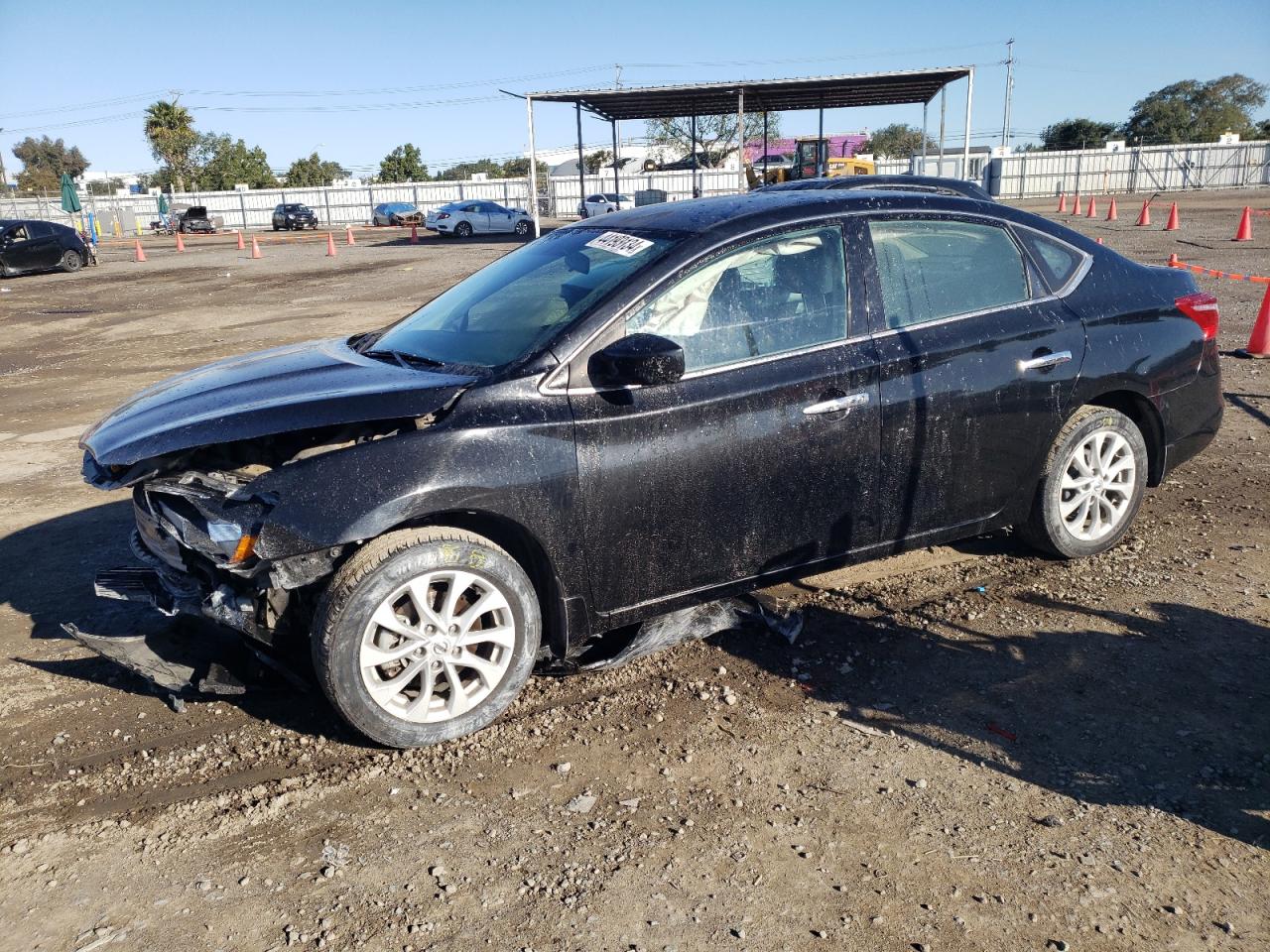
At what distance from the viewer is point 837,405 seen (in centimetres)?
394

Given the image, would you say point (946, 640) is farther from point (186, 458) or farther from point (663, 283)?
point (186, 458)

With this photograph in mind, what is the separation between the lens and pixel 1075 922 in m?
2.60

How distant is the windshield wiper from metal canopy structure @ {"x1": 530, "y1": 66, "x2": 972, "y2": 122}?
979 inches

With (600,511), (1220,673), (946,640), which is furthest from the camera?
(946,640)

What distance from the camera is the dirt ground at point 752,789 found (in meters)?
2.67

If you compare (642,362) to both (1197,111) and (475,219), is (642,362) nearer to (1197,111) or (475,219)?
(475,219)

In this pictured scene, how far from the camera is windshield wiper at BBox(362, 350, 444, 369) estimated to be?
3963mm

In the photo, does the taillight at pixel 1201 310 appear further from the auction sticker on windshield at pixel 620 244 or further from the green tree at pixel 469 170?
the green tree at pixel 469 170

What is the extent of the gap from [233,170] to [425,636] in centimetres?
8298

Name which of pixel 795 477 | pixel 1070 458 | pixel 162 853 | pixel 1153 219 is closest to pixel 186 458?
pixel 162 853

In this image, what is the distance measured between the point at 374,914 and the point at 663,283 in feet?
7.66

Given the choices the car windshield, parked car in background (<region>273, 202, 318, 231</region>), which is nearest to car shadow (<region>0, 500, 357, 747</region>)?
the car windshield

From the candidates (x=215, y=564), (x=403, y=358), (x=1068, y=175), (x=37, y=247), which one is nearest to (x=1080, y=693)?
(x=403, y=358)

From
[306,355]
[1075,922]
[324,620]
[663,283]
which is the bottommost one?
[1075,922]
